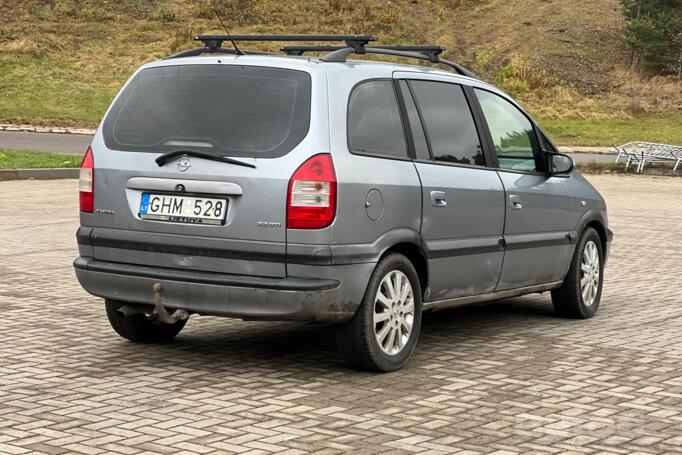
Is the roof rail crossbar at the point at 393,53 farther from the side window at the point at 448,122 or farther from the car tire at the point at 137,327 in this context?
the car tire at the point at 137,327

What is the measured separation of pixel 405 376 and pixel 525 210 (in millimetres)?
1920

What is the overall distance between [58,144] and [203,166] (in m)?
25.0

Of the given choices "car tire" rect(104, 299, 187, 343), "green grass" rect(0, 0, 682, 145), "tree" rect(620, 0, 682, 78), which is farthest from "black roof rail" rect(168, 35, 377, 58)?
"tree" rect(620, 0, 682, 78)

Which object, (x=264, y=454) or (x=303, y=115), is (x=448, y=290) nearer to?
(x=303, y=115)

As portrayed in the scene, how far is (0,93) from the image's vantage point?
44812 mm

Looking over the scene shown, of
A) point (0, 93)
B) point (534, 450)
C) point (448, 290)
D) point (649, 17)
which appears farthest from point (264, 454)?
point (649, 17)

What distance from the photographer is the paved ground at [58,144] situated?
1174 inches

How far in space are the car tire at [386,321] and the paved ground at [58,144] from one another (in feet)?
73.5

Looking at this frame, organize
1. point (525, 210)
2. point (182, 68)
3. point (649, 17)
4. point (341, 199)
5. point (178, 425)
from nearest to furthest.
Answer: point (178, 425) < point (341, 199) < point (182, 68) < point (525, 210) < point (649, 17)

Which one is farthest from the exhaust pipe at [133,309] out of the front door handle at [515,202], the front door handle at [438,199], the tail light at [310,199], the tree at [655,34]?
the tree at [655,34]

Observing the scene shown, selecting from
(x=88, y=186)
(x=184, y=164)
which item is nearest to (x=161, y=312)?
(x=184, y=164)

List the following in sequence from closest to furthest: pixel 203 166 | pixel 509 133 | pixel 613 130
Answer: pixel 203 166 → pixel 509 133 → pixel 613 130

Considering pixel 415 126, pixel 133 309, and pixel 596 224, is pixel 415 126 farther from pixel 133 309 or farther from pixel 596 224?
pixel 596 224

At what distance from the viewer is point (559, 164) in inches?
368
